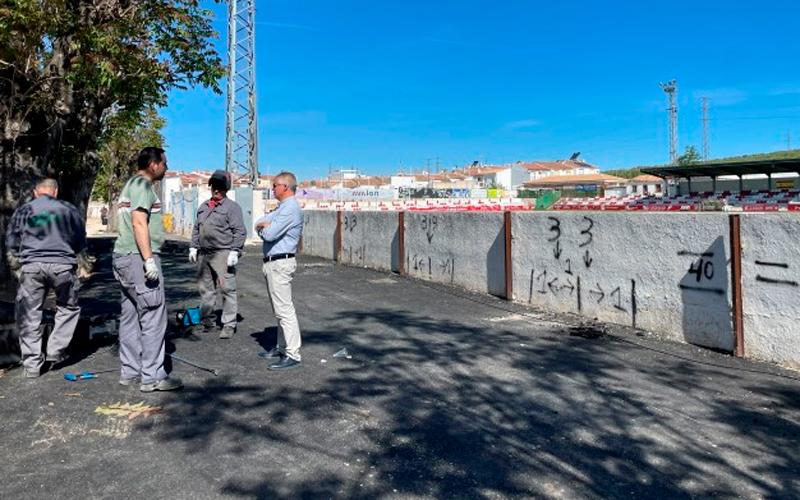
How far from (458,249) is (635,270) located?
407cm

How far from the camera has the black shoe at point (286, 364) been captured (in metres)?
5.26

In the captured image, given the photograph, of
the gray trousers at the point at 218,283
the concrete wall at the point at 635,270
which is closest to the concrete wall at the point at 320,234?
the concrete wall at the point at 635,270

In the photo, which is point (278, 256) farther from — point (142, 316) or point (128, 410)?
point (128, 410)

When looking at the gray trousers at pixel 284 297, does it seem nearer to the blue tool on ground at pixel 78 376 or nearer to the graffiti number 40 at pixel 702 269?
the blue tool on ground at pixel 78 376

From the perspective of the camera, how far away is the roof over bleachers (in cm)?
2919

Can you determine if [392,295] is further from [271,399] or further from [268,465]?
[268,465]

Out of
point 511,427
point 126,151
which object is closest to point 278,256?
point 511,427

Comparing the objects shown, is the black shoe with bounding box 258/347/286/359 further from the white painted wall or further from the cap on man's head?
the white painted wall

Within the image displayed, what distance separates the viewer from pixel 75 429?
393 centimetres

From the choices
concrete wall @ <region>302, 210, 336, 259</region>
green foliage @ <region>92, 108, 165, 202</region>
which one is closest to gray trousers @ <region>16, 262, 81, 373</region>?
concrete wall @ <region>302, 210, 336, 259</region>

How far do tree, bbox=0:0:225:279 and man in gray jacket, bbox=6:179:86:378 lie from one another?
107 inches

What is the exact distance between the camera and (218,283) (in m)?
6.80

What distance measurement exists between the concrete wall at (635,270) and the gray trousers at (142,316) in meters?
5.17

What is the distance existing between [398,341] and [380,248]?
7115 mm
